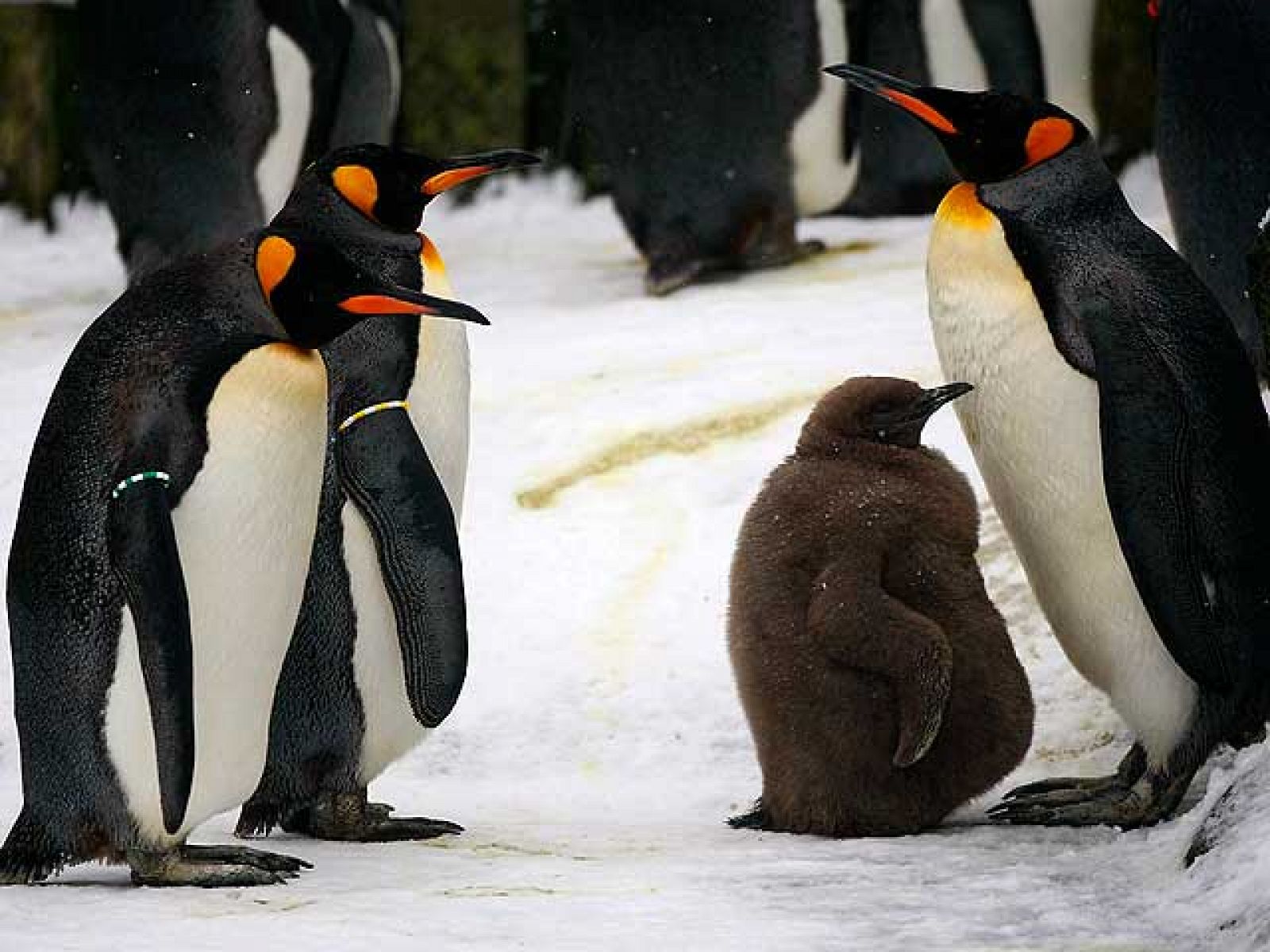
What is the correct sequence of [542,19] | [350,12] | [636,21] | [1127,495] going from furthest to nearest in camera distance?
1. [542,19]
2. [350,12]
3. [636,21]
4. [1127,495]

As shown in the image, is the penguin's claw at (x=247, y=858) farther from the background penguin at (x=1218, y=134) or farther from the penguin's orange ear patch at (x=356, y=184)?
the background penguin at (x=1218, y=134)

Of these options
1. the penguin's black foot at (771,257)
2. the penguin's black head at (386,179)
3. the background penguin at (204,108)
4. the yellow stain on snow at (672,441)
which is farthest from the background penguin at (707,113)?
the penguin's black head at (386,179)

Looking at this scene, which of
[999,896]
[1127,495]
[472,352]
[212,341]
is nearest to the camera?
[999,896]

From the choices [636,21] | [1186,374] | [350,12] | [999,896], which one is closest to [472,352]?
[636,21]

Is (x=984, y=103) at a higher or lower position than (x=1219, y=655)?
higher

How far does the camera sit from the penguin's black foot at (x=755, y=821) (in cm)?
343

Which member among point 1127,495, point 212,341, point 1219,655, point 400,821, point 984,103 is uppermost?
point 984,103

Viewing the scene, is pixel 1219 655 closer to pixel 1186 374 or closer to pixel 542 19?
pixel 1186 374

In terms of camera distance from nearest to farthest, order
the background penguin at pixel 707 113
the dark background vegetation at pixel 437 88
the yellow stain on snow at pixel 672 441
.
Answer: the yellow stain on snow at pixel 672 441 < the background penguin at pixel 707 113 < the dark background vegetation at pixel 437 88

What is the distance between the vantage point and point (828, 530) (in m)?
3.36

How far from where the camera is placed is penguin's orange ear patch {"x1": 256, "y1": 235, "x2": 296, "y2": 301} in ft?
10.1

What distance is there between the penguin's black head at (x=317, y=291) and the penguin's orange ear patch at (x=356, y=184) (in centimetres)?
51

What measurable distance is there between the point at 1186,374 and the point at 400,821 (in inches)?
48.6

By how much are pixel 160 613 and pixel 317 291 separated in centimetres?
46
